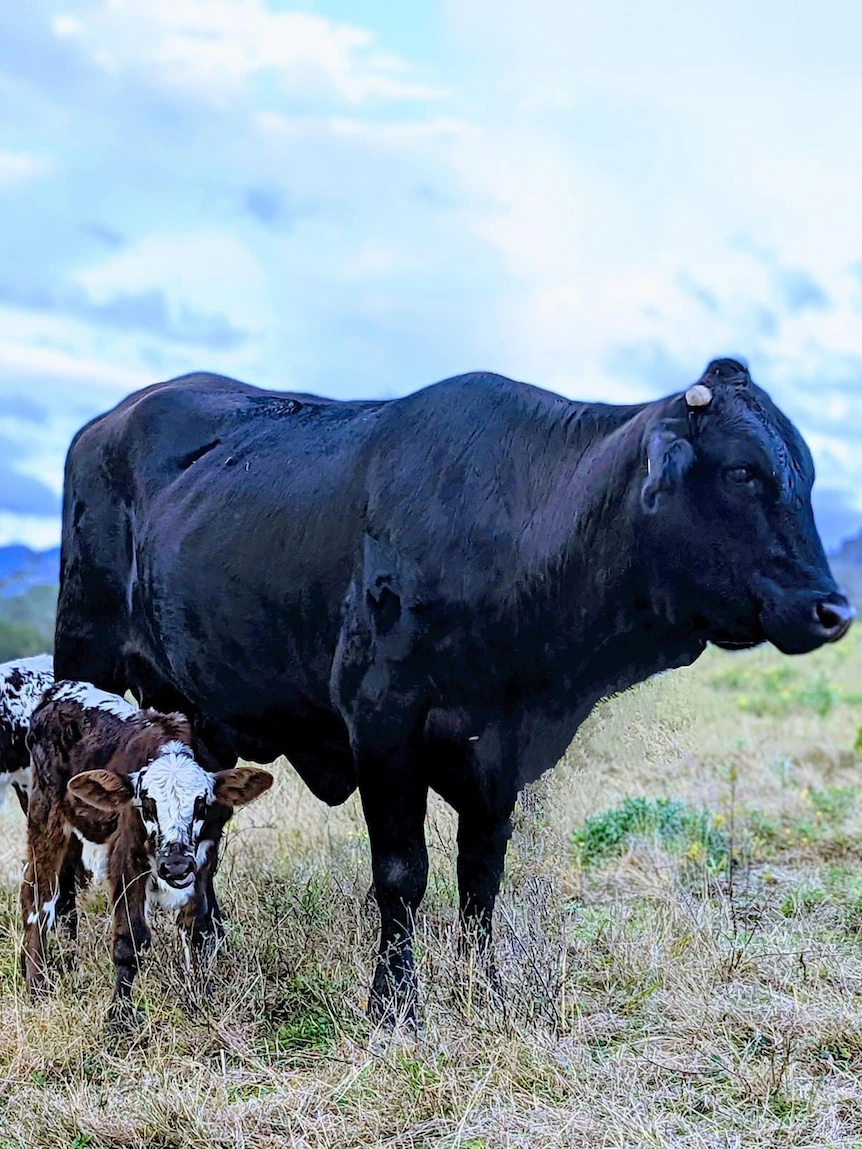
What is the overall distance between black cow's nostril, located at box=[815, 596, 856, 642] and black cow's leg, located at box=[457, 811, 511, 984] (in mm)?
1500

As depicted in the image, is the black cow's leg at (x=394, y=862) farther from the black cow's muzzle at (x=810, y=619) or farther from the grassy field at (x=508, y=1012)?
the black cow's muzzle at (x=810, y=619)

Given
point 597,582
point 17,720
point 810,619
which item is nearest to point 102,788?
point 17,720

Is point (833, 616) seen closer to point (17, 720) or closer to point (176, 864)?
point (176, 864)

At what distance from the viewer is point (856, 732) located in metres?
12.7

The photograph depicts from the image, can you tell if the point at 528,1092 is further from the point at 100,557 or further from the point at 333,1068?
the point at 100,557

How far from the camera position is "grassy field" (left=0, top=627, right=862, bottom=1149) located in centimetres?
410

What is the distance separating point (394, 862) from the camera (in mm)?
4844

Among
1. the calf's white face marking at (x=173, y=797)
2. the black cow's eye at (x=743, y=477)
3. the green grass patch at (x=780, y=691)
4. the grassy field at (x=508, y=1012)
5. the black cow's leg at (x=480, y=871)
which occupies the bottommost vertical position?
the grassy field at (x=508, y=1012)

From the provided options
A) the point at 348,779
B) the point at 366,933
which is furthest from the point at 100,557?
the point at 366,933

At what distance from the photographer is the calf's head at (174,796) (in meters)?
4.65

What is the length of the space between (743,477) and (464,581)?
1.01 metres

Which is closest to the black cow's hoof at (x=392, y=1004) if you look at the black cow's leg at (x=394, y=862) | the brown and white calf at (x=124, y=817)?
the black cow's leg at (x=394, y=862)

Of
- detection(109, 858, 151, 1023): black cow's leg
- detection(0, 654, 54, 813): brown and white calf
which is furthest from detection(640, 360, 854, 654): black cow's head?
detection(0, 654, 54, 813): brown and white calf

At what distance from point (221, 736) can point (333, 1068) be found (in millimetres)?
1832
